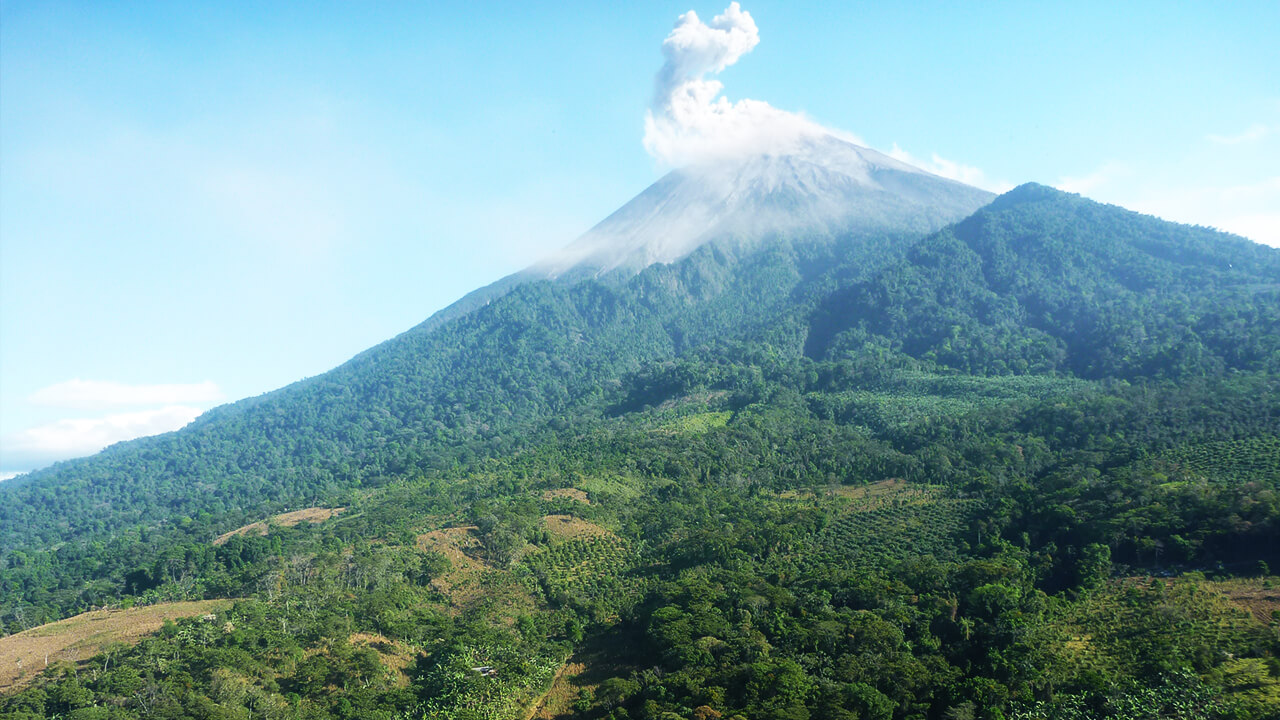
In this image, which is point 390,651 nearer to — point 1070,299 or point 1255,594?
point 1255,594

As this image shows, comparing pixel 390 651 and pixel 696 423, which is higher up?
pixel 696 423

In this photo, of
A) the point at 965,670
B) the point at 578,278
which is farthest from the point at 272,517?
the point at 578,278

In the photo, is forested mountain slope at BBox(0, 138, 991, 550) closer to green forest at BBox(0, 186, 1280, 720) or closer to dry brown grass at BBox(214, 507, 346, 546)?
green forest at BBox(0, 186, 1280, 720)

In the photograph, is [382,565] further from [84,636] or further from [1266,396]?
[1266,396]

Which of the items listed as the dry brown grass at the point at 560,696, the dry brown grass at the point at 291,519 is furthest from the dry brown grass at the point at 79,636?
the dry brown grass at the point at 291,519

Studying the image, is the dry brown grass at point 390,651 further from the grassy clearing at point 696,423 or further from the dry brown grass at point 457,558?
the grassy clearing at point 696,423

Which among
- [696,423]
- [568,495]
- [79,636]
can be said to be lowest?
[696,423]

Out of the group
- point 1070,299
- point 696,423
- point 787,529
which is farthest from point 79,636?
point 1070,299

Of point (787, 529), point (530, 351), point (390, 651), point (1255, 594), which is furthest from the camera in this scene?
point (530, 351)
